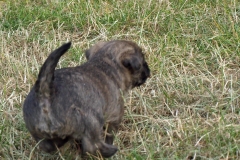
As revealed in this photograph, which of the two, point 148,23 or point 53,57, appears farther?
point 148,23

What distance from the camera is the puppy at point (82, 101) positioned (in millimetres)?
3725

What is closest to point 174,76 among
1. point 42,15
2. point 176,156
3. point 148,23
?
point 148,23

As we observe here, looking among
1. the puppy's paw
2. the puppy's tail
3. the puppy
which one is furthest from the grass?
the puppy's tail

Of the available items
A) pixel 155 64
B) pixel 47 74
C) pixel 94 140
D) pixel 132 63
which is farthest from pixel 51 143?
pixel 155 64

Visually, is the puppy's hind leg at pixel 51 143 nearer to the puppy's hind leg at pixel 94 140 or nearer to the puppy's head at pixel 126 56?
the puppy's hind leg at pixel 94 140

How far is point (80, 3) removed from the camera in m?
6.96

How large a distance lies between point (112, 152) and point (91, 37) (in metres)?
2.83

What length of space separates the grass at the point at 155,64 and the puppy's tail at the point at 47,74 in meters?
0.75

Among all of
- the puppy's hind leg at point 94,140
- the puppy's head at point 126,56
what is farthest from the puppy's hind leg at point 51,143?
the puppy's head at point 126,56

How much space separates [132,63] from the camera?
4.51 meters

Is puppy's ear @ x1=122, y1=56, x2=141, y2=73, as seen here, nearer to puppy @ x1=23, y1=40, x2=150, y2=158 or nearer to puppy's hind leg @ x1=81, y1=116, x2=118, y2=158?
puppy @ x1=23, y1=40, x2=150, y2=158

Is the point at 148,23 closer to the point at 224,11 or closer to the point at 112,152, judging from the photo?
the point at 224,11

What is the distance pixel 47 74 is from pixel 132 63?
3.41 feet

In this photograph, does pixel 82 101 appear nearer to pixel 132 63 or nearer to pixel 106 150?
pixel 106 150
